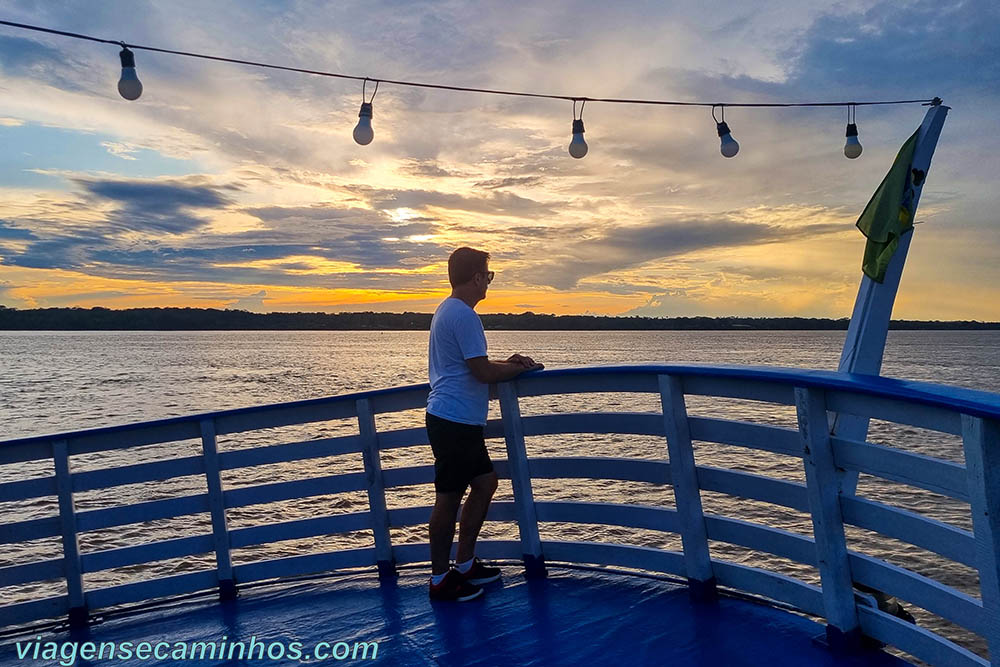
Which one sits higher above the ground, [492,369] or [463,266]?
[463,266]

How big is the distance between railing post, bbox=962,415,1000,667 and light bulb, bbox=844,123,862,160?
569 centimetres

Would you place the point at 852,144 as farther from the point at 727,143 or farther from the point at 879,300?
the point at 879,300

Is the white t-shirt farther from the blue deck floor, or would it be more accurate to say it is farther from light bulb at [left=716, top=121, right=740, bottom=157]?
light bulb at [left=716, top=121, right=740, bottom=157]

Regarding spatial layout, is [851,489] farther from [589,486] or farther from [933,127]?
[589,486]

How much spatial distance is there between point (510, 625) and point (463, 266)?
1.83m

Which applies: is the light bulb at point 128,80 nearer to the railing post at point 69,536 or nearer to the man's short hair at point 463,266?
the railing post at point 69,536

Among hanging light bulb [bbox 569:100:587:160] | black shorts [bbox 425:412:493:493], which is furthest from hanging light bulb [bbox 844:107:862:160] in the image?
black shorts [bbox 425:412:493:493]

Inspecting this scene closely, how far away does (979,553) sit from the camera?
235 centimetres

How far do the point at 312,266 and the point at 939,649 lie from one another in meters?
86.1

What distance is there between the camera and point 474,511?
13.0ft

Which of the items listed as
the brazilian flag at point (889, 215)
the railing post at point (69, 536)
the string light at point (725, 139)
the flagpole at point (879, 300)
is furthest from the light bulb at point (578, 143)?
the railing post at point (69, 536)

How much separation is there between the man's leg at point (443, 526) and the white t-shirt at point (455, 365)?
443mm

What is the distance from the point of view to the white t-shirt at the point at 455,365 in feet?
12.1

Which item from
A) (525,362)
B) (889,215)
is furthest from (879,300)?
(525,362)
